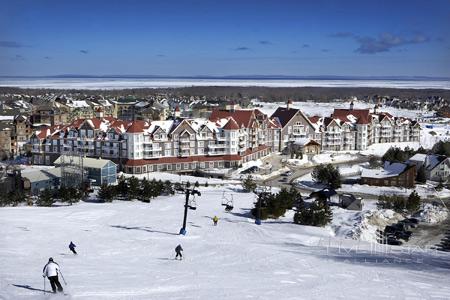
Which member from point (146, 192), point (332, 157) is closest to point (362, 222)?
point (146, 192)

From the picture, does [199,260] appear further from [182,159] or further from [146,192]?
[182,159]

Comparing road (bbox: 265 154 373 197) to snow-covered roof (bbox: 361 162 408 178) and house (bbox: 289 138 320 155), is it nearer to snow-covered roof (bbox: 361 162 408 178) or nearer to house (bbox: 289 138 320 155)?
house (bbox: 289 138 320 155)

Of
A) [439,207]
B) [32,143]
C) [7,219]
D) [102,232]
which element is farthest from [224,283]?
[32,143]

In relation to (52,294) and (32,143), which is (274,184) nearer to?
(32,143)

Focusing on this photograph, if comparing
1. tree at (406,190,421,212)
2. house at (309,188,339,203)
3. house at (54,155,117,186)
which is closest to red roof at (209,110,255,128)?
house at (54,155,117,186)

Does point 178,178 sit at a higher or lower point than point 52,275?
lower

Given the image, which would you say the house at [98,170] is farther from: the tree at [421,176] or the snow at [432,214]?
the tree at [421,176]
